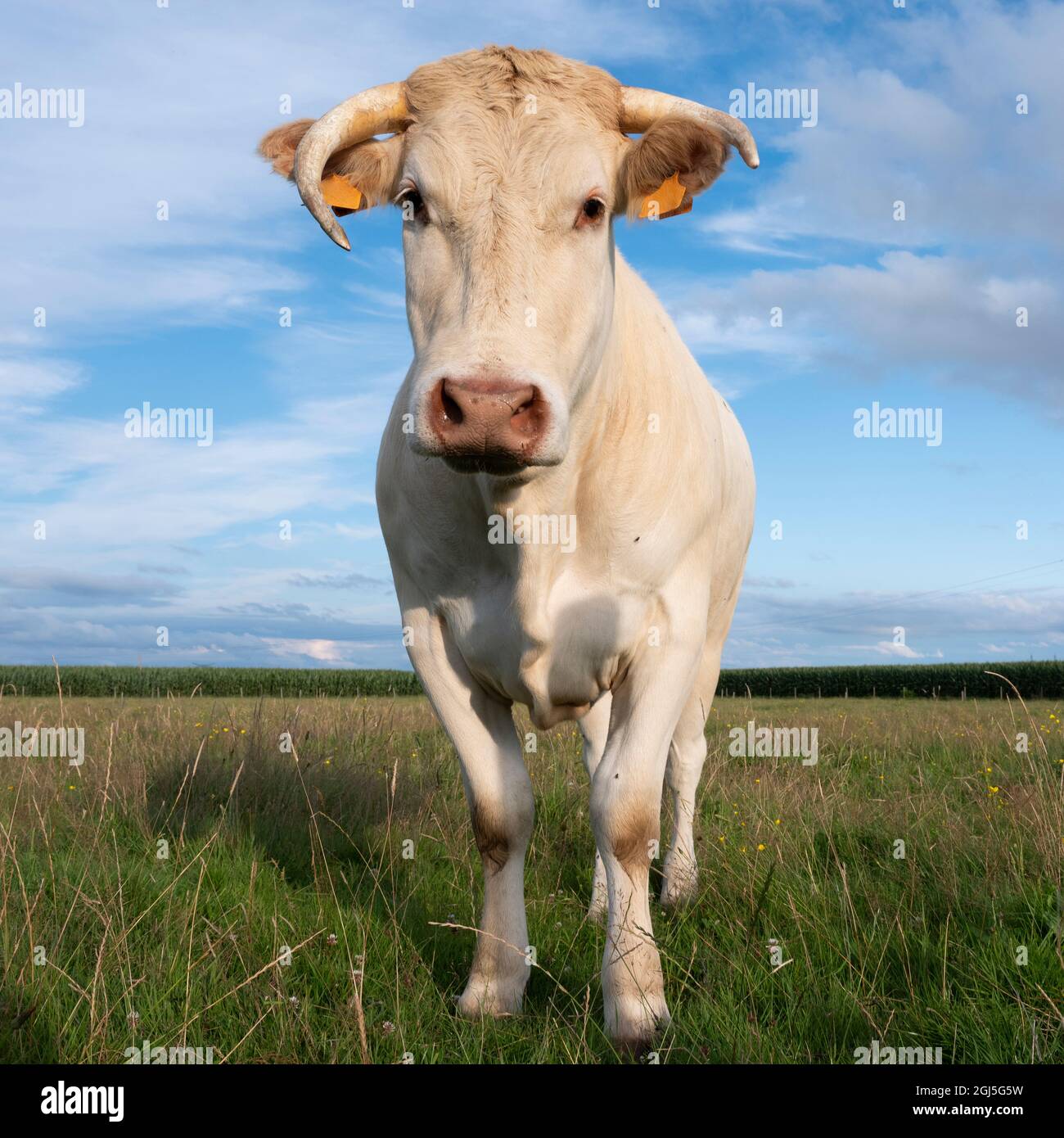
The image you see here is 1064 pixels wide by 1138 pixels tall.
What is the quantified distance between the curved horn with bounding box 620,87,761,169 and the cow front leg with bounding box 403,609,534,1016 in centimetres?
201

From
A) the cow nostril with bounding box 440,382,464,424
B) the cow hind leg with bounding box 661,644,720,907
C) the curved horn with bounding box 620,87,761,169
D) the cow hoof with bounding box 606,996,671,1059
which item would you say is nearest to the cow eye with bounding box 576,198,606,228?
the curved horn with bounding box 620,87,761,169

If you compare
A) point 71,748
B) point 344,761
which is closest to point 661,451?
point 344,761

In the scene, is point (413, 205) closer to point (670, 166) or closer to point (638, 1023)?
point (670, 166)

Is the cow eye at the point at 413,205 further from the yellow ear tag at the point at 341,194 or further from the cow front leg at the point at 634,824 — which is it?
the cow front leg at the point at 634,824

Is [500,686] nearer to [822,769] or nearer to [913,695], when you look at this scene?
[822,769]

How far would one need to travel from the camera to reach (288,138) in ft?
12.3

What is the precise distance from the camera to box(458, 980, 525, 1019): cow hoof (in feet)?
11.8

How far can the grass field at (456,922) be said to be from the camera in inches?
127

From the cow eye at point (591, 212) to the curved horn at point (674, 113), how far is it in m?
0.47

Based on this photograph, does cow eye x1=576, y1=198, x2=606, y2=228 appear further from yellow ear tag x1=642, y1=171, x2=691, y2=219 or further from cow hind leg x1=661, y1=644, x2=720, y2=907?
cow hind leg x1=661, y1=644, x2=720, y2=907

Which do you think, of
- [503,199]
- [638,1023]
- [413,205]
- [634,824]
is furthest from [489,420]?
[638,1023]

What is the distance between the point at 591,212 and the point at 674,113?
1.72 ft

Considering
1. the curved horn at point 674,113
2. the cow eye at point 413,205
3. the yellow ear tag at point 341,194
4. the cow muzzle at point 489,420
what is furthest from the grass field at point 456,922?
the curved horn at point 674,113
